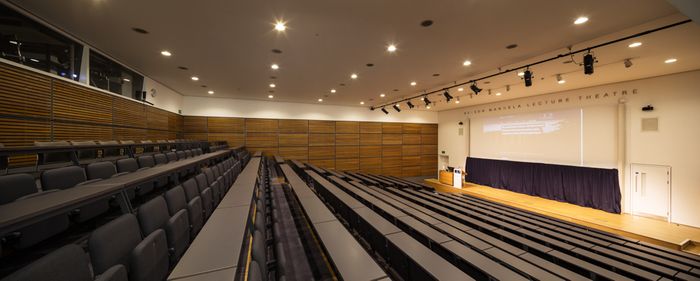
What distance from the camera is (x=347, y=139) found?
1112cm

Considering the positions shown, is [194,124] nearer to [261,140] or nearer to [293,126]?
[261,140]

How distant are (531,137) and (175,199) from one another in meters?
10.9

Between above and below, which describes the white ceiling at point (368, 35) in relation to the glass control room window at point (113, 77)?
above

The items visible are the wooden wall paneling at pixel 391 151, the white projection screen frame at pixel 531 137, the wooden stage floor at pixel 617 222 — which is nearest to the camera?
the wooden stage floor at pixel 617 222

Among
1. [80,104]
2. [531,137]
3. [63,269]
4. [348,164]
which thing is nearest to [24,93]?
[80,104]

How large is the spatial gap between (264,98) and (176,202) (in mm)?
7712

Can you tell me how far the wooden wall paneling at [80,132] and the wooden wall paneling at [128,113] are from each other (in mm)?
365

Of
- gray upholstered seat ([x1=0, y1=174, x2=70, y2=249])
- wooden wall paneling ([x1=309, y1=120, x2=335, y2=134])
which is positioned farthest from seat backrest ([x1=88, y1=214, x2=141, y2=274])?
wooden wall paneling ([x1=309, y1=120, x2=335, y2=134])

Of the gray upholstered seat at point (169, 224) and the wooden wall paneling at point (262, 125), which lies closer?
the gray upholstered seat at point (169, 224)

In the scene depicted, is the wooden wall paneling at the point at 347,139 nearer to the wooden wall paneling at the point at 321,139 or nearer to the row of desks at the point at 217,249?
the wooden wall paneling at the point at 321,139

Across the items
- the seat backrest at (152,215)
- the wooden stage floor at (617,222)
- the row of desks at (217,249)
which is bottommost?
the wooden stage floor at (617,222)

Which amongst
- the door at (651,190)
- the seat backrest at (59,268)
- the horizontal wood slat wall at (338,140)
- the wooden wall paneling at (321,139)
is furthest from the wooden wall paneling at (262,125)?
the door at (651,190)

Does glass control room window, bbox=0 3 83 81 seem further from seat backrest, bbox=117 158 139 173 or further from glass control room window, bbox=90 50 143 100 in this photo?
seat backrest, bbox=117 158 139 173

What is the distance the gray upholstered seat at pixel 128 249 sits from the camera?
119 centimetres
